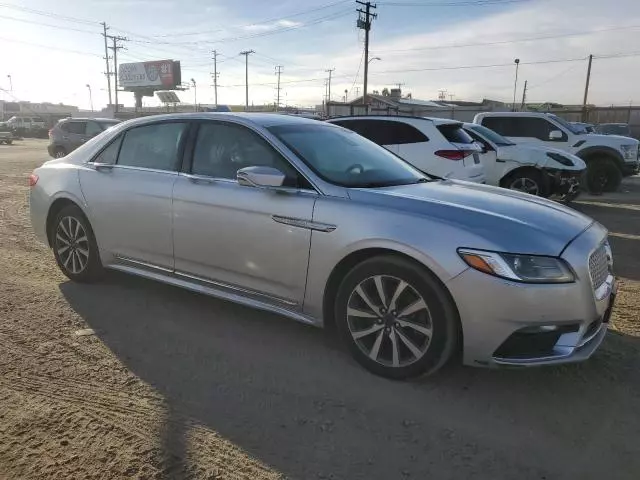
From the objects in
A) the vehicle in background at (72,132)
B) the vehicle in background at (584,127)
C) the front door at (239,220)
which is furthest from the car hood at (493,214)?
the vehicle in background at (72,132)

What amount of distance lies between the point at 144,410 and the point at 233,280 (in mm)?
1229

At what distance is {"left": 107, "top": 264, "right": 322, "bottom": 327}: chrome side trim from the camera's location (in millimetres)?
3682

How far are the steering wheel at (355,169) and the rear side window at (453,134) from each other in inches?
179

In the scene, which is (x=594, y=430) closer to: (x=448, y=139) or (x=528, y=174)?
(x=448, y=139)

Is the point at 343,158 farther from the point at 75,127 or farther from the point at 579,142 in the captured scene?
the point at 75,127

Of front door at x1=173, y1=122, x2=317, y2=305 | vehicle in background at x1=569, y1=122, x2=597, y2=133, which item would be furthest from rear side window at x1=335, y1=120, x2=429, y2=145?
vehicle in background at x1=569, y1=122, x2=597, y2=133

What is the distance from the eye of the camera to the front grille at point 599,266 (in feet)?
10.3

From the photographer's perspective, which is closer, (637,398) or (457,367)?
(637,398)

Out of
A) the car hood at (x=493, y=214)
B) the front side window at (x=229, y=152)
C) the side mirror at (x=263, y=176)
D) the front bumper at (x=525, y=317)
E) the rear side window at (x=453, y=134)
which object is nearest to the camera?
the front bumper at (x=525, y=317)

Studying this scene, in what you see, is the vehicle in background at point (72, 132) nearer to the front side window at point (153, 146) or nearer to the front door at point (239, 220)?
the front side window at point (153, 146)

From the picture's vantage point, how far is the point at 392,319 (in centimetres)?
331

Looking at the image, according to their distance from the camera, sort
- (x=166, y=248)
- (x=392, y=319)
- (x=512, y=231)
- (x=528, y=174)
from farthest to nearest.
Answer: (x=528, y=174)
(x=166, y=248)
(x=392, y=319)
(x=512, y=231)

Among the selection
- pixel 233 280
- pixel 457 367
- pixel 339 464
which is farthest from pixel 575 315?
pixel 233 280

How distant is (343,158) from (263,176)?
0.78m
